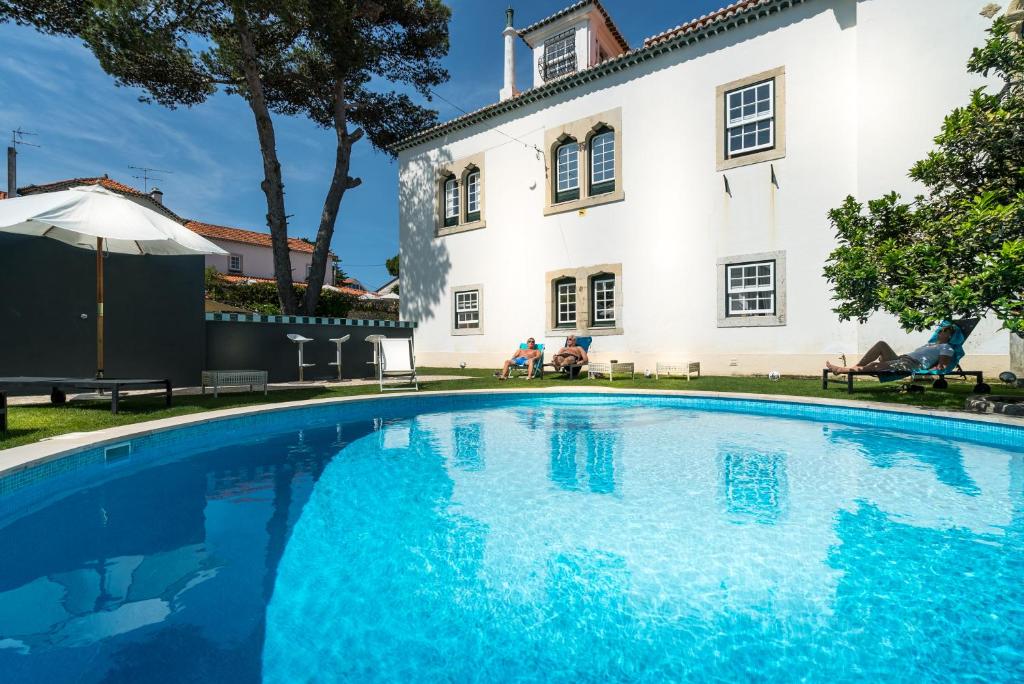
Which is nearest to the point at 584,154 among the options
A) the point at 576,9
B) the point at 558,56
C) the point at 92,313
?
the point at 558,56

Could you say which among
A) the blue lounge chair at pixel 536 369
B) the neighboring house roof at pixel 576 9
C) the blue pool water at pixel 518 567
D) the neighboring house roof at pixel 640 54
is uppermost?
the neighboring house roof at pixel 576 9

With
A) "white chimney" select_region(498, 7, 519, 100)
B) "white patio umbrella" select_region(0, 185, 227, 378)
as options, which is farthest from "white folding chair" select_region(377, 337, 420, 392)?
"white chimney" select_region(498, 7, 519, 100)

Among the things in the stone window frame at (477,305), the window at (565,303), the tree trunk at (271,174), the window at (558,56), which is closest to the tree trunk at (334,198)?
the tree trunk at (271,174)

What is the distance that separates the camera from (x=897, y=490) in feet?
14.0

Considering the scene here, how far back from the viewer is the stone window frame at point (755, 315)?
38.5ft

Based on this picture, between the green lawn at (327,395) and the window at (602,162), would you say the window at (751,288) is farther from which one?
the window at (602,162)

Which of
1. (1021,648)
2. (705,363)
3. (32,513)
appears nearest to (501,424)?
(32,513)

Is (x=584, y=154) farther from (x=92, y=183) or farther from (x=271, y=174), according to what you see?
(x=92, y=183)

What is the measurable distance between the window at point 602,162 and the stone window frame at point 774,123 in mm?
3094

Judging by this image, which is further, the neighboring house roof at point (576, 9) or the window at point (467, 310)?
the window at point (467, 310)

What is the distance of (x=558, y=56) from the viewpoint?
58.1ft

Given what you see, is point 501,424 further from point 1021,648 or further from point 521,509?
point 1021,648

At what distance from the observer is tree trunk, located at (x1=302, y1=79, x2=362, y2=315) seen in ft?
56.8

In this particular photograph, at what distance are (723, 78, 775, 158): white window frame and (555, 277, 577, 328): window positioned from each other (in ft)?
18.8
